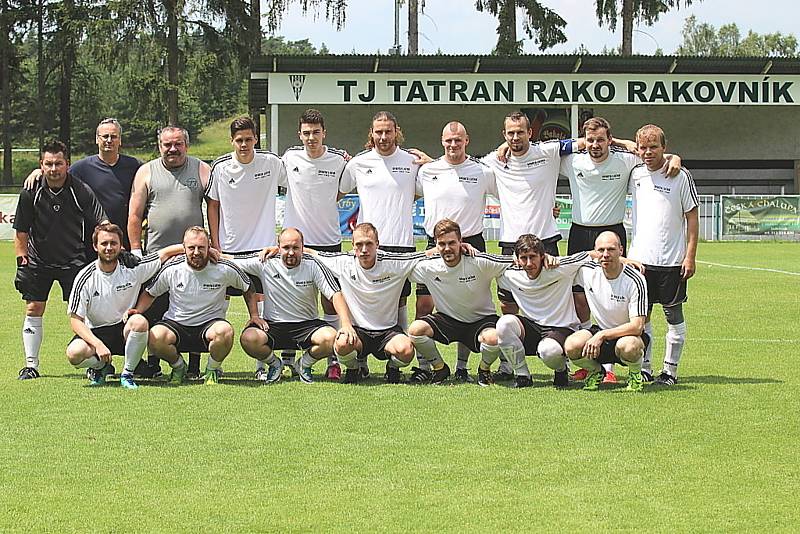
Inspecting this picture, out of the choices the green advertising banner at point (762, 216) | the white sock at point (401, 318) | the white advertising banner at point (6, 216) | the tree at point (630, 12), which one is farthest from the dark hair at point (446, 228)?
the tree at point (630, 12)

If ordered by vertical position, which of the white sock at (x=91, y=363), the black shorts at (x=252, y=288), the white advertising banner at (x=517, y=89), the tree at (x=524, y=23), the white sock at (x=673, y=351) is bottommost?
the white sock at (x=91, y=363)

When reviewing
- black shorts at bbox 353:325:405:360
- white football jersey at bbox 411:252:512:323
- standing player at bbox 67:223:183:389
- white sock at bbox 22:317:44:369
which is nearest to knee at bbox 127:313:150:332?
standing player at bbox 67:223:183:389

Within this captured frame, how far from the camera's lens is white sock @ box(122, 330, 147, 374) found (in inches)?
308

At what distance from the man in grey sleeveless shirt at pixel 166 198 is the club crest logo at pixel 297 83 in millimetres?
25000

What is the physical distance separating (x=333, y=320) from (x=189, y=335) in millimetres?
1104

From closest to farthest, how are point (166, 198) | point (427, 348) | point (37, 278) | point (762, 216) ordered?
point (427, 348), point (166, 198), point (37, 278), point (762, 216)

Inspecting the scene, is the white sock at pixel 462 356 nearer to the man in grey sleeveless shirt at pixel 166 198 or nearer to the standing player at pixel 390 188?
the standing player at pixel 390 188

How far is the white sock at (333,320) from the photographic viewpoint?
8.45 m

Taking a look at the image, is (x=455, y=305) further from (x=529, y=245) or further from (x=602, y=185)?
(x=602, y=185)

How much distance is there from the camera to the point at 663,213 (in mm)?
7910

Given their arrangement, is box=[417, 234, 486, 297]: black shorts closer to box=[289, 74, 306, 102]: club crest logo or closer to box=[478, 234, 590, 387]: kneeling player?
box=[478, 234, 590, 387]: kneeling player

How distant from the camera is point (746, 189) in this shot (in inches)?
1510

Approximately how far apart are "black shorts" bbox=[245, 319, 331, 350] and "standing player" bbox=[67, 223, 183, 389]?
867 mm

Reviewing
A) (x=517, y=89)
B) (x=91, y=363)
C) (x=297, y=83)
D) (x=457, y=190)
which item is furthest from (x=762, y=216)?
(x=91, y=363)
